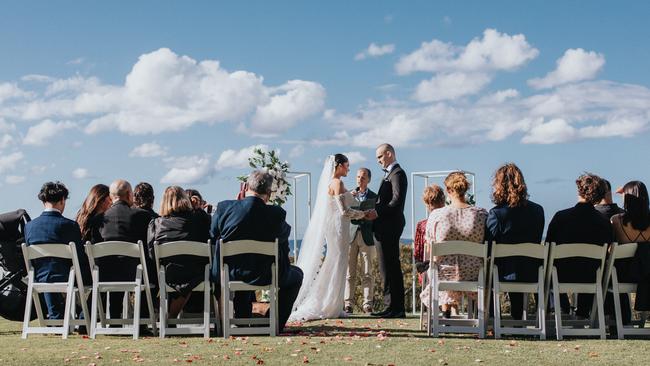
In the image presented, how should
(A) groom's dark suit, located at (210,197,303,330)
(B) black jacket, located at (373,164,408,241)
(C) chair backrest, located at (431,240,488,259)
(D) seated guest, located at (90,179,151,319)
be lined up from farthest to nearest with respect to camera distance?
(B) black jacket, located at (373,164,408,241), (D) seated guest, located at (90,179,151,319), (A) groom's dark suit, located at (210,197,303,330), (C) chair backrest, located at (431,240,488,259)

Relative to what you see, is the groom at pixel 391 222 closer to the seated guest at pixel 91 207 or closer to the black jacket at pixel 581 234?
the black jacket at pixel 581 234

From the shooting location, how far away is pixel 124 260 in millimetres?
9242

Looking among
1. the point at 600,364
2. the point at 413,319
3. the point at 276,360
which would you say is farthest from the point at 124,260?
the point at 600,364

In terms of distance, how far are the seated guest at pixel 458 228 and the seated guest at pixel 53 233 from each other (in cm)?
376

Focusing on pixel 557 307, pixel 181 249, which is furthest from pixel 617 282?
pixel 181 249

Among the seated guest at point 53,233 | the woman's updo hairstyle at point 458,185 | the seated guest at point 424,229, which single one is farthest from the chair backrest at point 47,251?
the woman's updo hairstyle at point 458,185

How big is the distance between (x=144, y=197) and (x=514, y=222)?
4.01 metres

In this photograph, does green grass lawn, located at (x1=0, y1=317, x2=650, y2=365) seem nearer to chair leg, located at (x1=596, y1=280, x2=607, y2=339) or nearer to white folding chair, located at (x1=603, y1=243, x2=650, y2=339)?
chair leg, located at (x1=596, y1=280, x2=607, y2=339)

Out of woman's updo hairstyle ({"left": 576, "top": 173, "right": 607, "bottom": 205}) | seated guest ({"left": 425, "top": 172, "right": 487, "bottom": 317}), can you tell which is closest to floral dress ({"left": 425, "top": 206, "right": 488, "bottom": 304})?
seated guest ({"left": 425, "top": 172, "right": 487, "bottom": 317})

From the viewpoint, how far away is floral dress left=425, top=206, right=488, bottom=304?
8750 millimetres

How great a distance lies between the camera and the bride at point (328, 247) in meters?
11.3

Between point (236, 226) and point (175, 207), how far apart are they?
0.72m

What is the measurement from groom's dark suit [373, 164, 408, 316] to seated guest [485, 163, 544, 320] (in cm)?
250

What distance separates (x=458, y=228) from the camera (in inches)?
345
